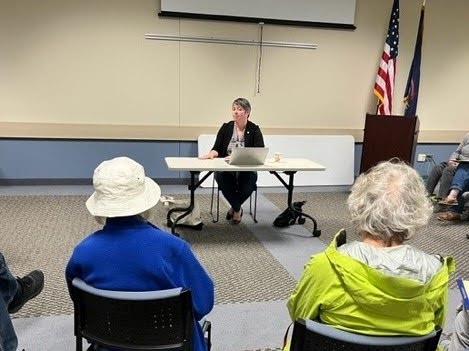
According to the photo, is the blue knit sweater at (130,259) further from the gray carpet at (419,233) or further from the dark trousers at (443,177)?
the dark trousers at (443,177)

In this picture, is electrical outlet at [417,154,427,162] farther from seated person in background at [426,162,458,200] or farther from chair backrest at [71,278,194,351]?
chair backrest at [71,278,194,351]

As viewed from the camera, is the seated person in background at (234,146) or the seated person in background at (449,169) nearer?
the seated person in background at (234,146)

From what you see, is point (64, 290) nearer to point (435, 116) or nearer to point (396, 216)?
point (396, 216)

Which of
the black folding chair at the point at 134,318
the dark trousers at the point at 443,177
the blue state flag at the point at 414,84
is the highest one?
the blue state flag at the point at 414,84

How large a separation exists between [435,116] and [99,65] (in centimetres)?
439

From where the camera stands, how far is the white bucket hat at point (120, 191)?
1300 millimetres

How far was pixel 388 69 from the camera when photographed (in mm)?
5164

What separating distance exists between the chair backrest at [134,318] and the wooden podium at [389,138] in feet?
13.4

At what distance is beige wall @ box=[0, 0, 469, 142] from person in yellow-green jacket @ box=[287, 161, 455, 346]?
3.94 meters

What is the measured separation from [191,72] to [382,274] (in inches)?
167

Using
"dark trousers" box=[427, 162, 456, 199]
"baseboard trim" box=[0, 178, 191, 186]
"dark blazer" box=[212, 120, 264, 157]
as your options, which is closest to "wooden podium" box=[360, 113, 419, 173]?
"dark trousers" box=[427, 162, 456, 199]

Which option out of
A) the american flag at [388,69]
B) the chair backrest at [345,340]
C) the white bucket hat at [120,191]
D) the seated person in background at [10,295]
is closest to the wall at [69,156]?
the american flag at [388,69]

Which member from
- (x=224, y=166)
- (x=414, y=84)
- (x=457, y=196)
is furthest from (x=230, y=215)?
(x=414, y=84)

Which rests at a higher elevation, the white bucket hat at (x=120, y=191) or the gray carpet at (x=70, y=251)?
the white bucket hat at (x=120, y=191)
